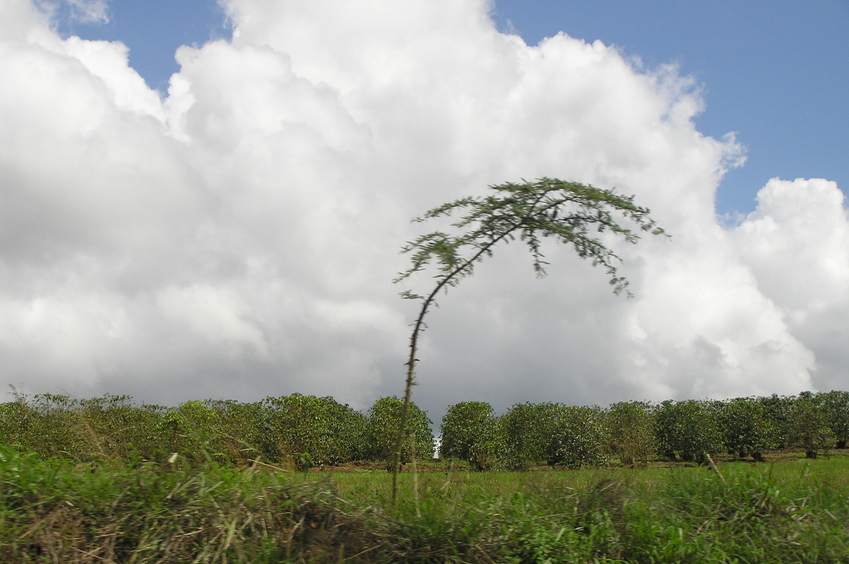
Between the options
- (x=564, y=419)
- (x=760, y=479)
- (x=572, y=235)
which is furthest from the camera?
(x=564, y=419)

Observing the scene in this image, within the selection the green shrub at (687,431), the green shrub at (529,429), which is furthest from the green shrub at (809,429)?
the green shrub at (529,429)

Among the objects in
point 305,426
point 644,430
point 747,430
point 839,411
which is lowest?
point 305,426

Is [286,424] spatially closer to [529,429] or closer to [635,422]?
[529,429]

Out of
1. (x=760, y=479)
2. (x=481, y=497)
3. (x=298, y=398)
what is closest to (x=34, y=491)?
(x=481, y=497)

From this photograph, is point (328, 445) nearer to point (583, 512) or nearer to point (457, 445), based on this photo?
point (457, 445)

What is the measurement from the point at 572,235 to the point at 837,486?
4731mm

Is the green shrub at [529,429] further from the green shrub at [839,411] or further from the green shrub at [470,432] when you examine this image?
the green shrub at [839,411]

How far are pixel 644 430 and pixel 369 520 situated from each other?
2139 cm

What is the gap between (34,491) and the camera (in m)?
3.92

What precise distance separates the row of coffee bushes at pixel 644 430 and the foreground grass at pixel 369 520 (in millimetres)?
8222

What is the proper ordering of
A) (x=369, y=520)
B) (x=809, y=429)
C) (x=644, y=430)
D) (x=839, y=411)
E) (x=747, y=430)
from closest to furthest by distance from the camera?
(x=369, y=520) < (x=644, y=430) < (x=747, y=430) < (x=809, y=429) < (x=839, y=411)

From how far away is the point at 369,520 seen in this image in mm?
4312

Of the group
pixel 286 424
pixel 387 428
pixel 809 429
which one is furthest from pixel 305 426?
pixel 809 429

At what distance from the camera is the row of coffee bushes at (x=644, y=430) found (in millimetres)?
20172
